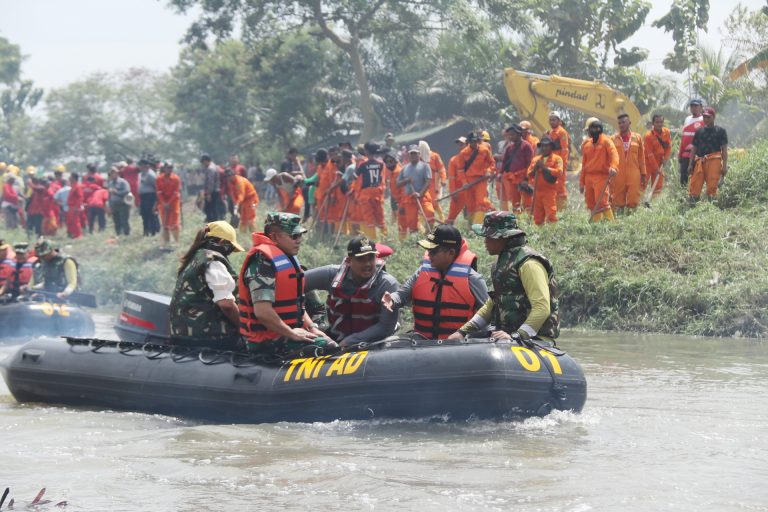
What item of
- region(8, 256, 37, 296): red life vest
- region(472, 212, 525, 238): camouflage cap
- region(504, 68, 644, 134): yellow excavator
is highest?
region(504, 68, 644, 134): yellow excavator

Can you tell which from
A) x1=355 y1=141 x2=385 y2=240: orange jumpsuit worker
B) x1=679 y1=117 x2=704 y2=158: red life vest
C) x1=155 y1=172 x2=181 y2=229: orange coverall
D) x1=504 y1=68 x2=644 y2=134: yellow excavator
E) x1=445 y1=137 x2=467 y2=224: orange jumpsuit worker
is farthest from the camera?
x1=155 y1=172 x2=181 y2=229: orange coverall

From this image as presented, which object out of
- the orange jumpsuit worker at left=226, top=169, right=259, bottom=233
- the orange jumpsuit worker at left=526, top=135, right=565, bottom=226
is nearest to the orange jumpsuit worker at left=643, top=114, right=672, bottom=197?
the orange jumpsuit worker at left=526, top=135, right=565, bottom=226

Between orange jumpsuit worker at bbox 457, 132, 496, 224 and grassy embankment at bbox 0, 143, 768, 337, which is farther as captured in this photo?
orange jumpsuit worker at bbox 457, 132, 496, 224

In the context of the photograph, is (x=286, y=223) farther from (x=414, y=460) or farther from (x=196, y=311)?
(x=414, y=460)

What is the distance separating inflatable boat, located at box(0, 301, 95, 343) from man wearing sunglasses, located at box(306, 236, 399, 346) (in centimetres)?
589

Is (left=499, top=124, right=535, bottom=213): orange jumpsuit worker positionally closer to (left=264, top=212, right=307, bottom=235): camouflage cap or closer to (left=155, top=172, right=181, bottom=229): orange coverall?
(left=155, top=172, right=181, bottom=229): orange coverall

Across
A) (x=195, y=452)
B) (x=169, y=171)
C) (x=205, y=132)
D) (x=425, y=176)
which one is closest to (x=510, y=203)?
(x=425, y=176)

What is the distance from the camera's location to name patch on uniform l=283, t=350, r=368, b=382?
7848 millimetres

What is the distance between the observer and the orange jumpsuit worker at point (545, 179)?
15213mm

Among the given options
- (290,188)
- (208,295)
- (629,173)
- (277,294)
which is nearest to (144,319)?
(208,295)

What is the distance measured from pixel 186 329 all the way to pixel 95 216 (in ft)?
62.7

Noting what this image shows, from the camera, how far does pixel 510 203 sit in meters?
16.9

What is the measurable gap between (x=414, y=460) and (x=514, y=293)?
4.66 ft

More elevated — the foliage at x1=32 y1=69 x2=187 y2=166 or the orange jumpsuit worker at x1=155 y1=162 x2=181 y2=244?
the foliage at x1=32 y1=69 x2=187 y2=166
